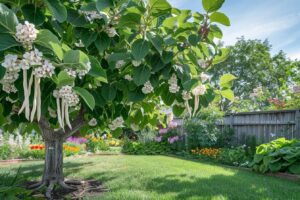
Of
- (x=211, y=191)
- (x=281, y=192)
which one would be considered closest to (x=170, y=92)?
(x=211, y=191)

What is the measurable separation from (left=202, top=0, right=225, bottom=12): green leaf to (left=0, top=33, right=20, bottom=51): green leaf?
926 mm

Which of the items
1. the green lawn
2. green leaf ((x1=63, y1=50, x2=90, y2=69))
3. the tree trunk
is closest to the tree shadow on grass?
the green lawn

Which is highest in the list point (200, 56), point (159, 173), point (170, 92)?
point (200, 56)

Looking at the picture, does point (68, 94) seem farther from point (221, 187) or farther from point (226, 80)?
point (221, 187)

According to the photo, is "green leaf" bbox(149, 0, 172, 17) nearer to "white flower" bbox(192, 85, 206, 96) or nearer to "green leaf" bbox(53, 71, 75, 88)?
"white flower" bbox(192, 85, 206, 96)

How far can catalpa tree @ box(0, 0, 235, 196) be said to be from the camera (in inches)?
52.0

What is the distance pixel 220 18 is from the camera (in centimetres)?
176

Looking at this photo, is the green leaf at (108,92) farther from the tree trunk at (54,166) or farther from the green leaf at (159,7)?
the tree trunk at (54,166)

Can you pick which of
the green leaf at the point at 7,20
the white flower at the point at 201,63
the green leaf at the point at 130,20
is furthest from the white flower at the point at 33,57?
the white flower at the point at 201,63

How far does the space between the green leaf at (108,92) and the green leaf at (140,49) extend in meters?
0.39

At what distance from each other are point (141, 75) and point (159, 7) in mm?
365

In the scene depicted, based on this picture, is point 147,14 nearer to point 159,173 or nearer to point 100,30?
point 100,30

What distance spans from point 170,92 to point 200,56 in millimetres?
288

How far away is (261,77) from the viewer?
23.5 metres
